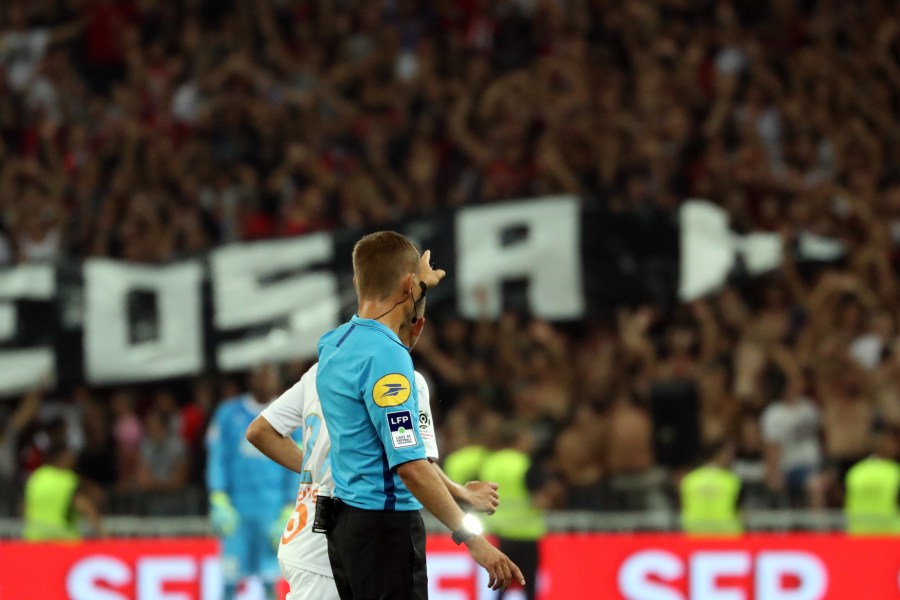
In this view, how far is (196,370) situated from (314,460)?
903cm

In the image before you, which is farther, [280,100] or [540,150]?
[280,100]

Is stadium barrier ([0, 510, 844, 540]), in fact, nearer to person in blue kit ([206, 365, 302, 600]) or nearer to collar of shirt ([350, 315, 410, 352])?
person in blue kit ([206, 365, 302, 600])

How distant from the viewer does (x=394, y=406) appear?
459cm

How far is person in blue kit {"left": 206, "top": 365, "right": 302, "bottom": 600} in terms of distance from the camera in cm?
1055

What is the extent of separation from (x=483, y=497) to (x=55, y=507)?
334 inches

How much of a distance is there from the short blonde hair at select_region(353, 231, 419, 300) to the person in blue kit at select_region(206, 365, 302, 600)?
19.1 feet

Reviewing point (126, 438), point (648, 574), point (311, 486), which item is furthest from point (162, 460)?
point (311, 486)

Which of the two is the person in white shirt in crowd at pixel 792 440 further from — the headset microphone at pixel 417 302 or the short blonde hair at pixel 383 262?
the short blonde hair at pixel 383 262

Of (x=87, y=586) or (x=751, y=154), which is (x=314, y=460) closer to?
(x=87, y=586)

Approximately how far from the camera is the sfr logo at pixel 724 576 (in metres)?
10.8

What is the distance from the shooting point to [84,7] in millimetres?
17938

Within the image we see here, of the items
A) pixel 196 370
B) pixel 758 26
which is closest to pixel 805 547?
pixel 196 370

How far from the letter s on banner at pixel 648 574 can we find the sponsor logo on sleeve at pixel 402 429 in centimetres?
673

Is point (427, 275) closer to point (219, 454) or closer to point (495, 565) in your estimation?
point (495, 565)
